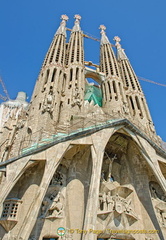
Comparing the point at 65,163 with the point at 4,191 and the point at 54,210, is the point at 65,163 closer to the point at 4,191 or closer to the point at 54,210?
the point at 54,210

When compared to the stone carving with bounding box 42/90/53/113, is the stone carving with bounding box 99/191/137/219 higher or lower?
lower

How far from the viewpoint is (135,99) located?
864 inches

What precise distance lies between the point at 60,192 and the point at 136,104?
42.7 ft

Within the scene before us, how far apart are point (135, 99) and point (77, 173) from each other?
39.4ft

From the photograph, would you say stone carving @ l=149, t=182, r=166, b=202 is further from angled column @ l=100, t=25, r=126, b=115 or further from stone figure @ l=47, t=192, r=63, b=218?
stone figure @ l=47, t=192, r=63, b=218

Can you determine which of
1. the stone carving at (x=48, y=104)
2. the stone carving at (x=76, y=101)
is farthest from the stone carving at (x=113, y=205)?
the stone carving at (x=76, y=101)

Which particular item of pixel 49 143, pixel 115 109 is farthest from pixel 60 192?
pixel 115 109

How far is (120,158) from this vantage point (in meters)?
16.2

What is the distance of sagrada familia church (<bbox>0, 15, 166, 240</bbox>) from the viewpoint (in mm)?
10555

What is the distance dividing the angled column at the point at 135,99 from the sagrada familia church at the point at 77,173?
178 millimetres

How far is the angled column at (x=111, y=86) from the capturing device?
786 inches

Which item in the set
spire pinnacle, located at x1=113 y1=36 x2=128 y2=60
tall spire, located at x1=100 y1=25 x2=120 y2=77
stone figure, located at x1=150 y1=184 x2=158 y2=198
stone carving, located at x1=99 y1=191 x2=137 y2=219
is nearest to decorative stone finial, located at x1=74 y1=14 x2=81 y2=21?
tall spire, located at x1=100 y1=25 x2=120 y2=77

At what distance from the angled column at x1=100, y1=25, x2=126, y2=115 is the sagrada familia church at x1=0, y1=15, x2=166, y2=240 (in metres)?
0.20

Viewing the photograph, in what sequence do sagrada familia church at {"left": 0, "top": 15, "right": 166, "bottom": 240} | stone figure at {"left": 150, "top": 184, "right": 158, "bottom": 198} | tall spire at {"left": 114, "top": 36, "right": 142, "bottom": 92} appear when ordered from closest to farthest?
1. sagrada familia church at {"left": 0, "top": 15, "right": 166, "bottom": 240}
2. stone figure at {"left": 150, "top": 184, "right": 158, "bottom": 198}
3. tall spire at {"left": 114, "top": 36, "right": 142, "bottom": 92}
